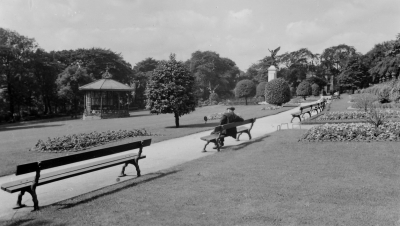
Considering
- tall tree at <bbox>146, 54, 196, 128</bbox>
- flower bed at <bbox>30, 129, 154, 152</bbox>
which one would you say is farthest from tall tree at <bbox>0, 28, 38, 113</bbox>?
flower bed at <bbox>30, 129, 154, 152</bbox>

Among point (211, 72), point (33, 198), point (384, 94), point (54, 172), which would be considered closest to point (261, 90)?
point (211, 72)

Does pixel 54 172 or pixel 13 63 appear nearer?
pixel 54 172

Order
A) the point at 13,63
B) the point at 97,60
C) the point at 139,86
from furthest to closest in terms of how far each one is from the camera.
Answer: the point at 139,86, the point at 97,60, the point at 13,63

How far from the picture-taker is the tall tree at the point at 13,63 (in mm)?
40656

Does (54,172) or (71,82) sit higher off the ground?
(71,82)

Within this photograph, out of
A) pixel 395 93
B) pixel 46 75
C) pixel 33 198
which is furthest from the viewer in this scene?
pixel 46 75

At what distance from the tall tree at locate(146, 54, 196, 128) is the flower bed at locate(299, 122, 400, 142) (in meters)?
9.63

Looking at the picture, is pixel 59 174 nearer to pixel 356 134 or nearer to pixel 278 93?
pixel 356 134

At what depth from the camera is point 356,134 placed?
35.4 ft

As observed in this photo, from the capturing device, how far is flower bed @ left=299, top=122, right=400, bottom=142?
34.3ft

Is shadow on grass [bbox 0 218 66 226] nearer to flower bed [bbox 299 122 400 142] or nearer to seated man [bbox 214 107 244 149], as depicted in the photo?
seated man [bbox 214 107 244 149]

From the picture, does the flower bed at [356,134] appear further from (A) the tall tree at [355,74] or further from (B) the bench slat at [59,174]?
(A) the tall tree at [355,74]

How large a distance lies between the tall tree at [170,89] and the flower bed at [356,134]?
9.63 meters

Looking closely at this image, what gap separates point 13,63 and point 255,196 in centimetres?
4427
